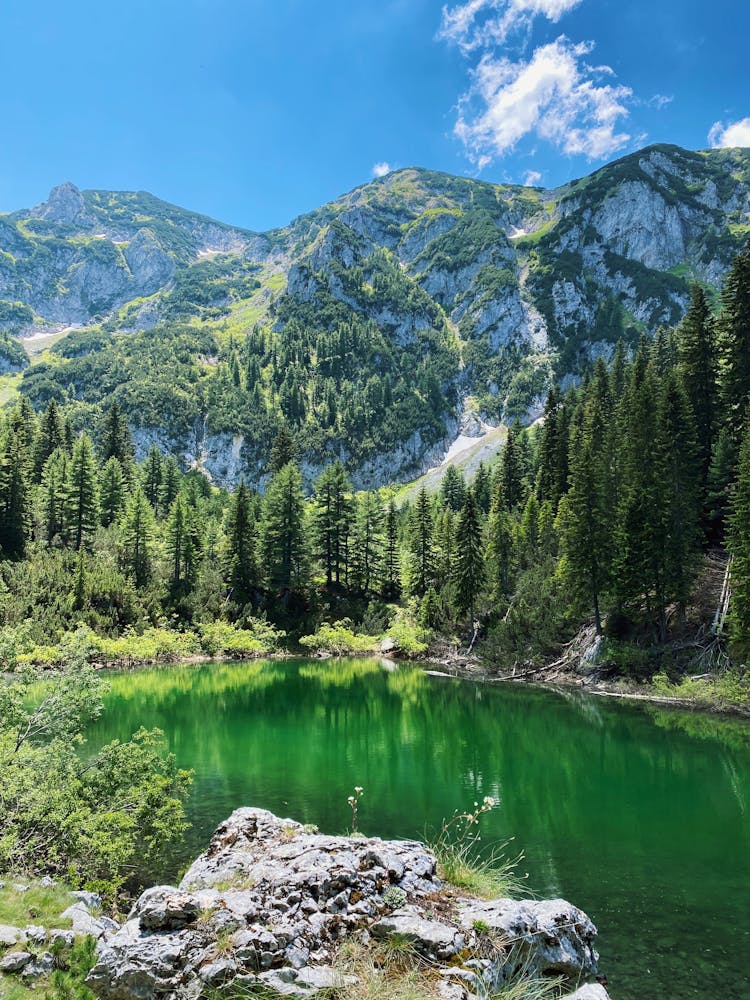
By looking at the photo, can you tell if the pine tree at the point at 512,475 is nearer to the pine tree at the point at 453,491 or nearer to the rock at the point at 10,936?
the pine tree at the point at 453,491

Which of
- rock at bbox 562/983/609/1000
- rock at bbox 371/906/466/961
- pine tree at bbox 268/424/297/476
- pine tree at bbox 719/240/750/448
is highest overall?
pine tree at bbox 719/240/750/448

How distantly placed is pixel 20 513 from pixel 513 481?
56.9 metres

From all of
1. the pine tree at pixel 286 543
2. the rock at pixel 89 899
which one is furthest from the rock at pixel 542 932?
the pine tree at pixel 286 543

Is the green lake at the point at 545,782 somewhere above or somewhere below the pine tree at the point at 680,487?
below

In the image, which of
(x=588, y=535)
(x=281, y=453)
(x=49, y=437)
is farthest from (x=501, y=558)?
(x=49, y=437)

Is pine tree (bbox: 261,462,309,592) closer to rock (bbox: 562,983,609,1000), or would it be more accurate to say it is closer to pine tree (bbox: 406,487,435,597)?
pine tree (bbox: 406,487,435,597)

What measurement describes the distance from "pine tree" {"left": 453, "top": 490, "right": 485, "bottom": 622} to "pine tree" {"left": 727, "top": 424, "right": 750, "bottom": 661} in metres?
23.5

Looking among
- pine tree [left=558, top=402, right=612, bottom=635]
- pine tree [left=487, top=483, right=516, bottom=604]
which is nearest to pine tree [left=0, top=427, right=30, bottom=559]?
pine tree [left=487, top=483, right=516, bottom=604]

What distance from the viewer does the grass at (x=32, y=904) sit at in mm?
8719

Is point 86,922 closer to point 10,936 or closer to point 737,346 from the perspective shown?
point 10,936

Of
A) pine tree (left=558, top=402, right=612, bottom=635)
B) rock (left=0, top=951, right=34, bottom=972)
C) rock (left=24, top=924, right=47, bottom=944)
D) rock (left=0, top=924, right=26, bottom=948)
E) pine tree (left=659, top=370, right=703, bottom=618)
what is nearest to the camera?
rock (left=0, top=951, right=34, bottom=972)

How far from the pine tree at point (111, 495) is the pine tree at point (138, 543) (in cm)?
1479

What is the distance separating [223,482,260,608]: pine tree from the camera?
2697 inches

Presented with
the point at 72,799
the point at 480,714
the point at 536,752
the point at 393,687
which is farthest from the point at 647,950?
the point at 393,687
